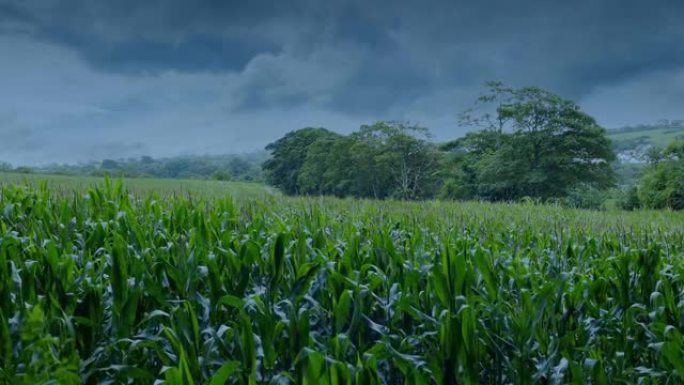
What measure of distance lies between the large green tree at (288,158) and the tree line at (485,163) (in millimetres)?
125

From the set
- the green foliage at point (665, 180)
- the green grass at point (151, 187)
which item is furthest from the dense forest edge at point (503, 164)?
the green grass at point (151, 187)

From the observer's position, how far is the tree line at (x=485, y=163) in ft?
148

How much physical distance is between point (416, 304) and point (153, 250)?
2.46 meters

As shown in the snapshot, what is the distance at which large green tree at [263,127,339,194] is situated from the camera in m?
62.5

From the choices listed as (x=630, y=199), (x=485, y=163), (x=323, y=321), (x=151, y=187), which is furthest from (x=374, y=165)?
(x=323, y=321)

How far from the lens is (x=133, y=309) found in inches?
122

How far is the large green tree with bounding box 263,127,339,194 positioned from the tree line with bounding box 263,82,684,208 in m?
0.13

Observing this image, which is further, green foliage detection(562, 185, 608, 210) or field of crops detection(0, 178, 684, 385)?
green foliage detection(562, 185, 608, 210)

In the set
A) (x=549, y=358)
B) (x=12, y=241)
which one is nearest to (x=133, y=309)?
(x=12, y=241)

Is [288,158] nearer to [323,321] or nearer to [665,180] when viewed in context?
[665,180]

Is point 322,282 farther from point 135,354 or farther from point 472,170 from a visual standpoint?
point 472,170

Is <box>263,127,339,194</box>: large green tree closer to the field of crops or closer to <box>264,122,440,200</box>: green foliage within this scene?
<box>264,122,440,200</box>: green foliage

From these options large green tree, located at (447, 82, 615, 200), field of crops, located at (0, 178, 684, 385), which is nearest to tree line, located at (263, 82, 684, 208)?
large green tree, located at (447, 82, 615, 200)

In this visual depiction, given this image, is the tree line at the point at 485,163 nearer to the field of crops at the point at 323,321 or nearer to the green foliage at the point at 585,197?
the green foliage at the point at 585,197
